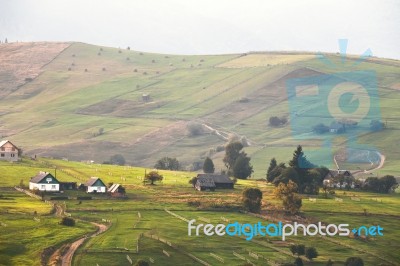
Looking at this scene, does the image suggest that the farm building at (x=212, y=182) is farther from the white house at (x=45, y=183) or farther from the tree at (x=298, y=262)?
the tree at (x=298, y=262)

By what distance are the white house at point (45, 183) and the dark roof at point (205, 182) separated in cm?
2257

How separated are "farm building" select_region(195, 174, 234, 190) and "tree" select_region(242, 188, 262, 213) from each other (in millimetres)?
18899

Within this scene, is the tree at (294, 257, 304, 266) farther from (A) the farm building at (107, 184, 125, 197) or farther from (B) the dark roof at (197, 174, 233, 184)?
(B) the dark roof at (197, 174, 233, 184)

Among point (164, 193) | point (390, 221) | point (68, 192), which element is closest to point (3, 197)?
point (68, 192)

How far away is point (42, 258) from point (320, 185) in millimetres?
70888

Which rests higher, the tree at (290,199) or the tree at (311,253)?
the tree at (290,199)

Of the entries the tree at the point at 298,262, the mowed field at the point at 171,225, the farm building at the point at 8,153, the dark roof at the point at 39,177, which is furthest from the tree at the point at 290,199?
the farm building at the point at 8,153

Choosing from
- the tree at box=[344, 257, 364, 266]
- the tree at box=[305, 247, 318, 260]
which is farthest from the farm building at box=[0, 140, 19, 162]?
the tree at box=[344, 257, 364, 266]

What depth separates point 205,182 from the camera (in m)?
133

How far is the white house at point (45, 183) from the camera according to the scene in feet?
400

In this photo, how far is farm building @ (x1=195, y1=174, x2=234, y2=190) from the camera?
132 meters

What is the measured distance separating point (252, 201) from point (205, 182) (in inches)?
821

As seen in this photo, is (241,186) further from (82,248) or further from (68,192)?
(82,248)

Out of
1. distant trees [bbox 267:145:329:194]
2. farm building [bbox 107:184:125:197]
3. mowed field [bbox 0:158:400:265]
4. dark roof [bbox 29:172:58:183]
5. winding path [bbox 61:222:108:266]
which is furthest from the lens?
distant trees [bbox 267:145:329:194]
